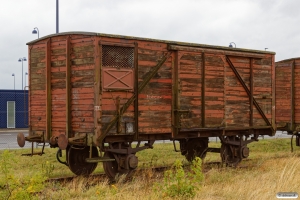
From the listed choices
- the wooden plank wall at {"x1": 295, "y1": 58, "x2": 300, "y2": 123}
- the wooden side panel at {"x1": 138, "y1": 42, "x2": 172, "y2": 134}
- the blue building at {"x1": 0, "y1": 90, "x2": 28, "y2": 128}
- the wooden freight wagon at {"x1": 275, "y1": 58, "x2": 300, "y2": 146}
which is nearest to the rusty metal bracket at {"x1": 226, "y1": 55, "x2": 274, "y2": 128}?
the wooden side panel at {"x1": 138, "y1": 42, "x2": 172, "y2": 134}

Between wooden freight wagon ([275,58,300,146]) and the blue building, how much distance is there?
72.1 ft

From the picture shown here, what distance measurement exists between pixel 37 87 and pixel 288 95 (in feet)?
33.7

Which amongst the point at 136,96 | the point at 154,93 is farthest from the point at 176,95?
the point at 136,96

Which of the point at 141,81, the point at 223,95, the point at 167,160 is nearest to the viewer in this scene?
the point at 141,81

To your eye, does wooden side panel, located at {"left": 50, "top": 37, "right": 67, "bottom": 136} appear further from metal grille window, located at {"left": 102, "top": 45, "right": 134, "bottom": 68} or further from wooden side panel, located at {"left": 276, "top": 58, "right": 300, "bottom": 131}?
wooden side panel, located at {"left": 276, "top": 58, "right": 300, "bottom": 131}

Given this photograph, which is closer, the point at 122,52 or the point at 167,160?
the point at 122,52

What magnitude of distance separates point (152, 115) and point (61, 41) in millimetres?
2932

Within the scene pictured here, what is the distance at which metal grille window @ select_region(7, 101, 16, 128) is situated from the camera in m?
35.2

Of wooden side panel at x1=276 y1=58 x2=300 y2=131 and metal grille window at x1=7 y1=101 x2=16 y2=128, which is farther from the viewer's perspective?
metal grille window at x1=7 y1=101 x2=16 y2=128

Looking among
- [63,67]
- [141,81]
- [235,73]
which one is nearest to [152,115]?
[141,81]

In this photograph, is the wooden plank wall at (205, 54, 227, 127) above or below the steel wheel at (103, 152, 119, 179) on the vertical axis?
above

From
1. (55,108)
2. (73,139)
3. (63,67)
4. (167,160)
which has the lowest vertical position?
(167,160)

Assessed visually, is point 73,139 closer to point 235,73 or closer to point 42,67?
point 42,67

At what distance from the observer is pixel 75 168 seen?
12281 millimetres
